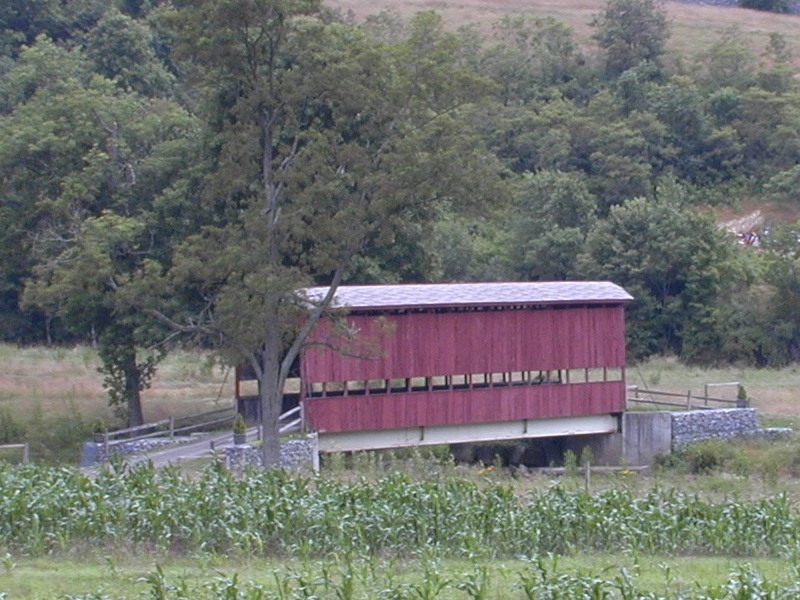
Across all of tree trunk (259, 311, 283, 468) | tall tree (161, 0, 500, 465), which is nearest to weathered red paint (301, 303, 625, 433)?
tree trunk (259, 311, 283, 468)

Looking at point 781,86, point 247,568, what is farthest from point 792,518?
point 781,86

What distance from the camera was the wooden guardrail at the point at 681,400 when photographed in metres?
34.2

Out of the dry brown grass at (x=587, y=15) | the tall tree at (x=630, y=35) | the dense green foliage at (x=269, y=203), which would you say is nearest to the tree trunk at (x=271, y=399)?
the dense green foliage at (x=269, y=203)

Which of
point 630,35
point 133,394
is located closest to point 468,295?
point 133,394

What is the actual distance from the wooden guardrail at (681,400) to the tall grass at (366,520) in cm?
1979

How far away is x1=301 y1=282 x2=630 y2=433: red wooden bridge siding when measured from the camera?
29062 millimetres

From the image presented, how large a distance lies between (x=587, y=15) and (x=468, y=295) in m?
69.9

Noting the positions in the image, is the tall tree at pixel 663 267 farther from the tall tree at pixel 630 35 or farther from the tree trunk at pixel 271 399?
the tree trunk at pixel 271 399

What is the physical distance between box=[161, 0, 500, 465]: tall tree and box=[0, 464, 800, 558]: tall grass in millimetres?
8402

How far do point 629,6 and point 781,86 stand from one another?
1316cm

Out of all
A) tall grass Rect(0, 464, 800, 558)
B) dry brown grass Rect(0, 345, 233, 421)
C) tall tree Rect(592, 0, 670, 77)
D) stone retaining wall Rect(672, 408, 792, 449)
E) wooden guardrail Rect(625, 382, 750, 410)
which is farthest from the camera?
tall tree Rect(592, 0, 670, 77)

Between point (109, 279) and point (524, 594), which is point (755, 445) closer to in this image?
point (109, 279)

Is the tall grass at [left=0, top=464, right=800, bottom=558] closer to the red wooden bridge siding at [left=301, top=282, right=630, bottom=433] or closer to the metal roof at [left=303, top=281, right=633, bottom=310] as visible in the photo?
the metal roof at [left=303, top=281, right=633, bottom=310]

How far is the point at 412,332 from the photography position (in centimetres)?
3009
